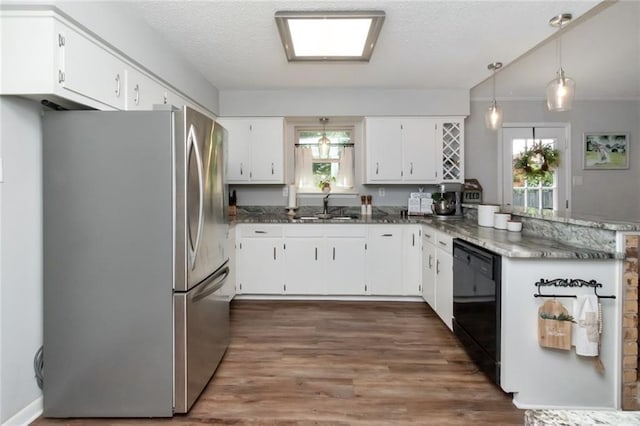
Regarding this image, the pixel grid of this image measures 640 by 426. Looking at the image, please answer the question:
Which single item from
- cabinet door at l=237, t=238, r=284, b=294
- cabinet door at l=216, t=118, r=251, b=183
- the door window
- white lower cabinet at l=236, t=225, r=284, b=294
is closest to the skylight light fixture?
cabinet door at l=216, t=118, r=251, b=183

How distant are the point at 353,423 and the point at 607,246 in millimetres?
1684

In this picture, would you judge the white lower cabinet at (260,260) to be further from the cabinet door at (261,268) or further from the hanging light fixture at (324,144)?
the hanging light fixture at (324,144)

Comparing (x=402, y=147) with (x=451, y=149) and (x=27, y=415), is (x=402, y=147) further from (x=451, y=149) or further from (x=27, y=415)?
(x=27, y=415)

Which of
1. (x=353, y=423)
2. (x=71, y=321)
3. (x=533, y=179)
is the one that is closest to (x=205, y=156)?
(x=71, y=321)

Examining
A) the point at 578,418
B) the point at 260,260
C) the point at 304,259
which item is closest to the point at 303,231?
the point at 304,259

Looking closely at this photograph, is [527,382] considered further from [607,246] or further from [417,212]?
[417,212]

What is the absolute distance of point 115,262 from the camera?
1.76m

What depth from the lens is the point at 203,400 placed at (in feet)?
6.40

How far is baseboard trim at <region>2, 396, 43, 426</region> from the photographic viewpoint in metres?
1.69

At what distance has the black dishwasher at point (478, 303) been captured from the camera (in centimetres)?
198

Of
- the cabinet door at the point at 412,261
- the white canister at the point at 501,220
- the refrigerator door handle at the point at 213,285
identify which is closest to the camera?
the refrigerator door handle at the point at 213,285

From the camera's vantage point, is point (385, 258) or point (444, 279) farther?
point (385, 258)

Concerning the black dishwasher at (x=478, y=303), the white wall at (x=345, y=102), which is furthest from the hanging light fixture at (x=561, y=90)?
the white wall at (x=345, y=102)

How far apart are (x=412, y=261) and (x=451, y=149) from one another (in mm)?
1461
